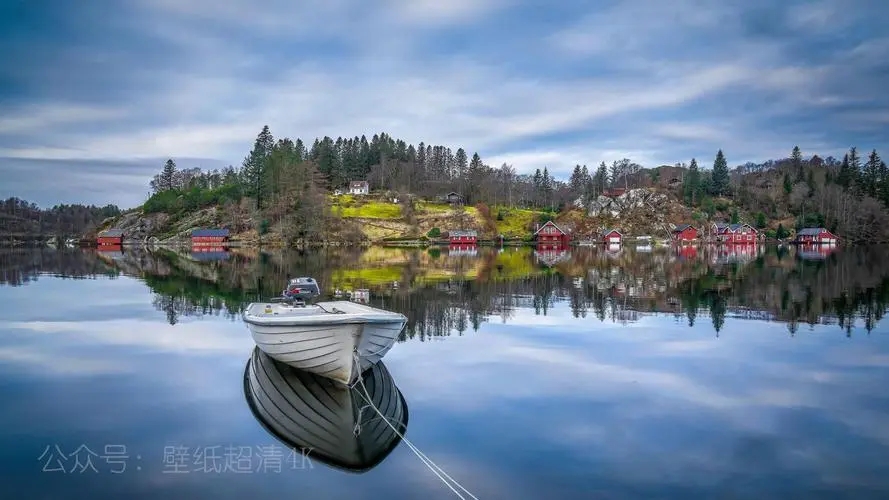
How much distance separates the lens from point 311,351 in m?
16.5

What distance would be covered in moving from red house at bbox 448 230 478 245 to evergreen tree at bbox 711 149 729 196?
8958 centimetres

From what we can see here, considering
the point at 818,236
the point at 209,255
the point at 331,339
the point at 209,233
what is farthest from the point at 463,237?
the point at 331,339

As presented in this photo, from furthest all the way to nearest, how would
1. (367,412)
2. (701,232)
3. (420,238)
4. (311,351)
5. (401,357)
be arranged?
(701,232)
(420,238)
(401,357)
(311,351)
(367,412)

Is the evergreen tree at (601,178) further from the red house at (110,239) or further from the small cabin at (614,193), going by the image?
the red house at (110,239)

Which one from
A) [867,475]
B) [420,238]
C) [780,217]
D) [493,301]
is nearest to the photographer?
[867,475]

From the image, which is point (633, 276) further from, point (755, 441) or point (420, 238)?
point (420, 238)

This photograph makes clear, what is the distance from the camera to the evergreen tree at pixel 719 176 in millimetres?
181000

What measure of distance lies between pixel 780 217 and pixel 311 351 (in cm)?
18547

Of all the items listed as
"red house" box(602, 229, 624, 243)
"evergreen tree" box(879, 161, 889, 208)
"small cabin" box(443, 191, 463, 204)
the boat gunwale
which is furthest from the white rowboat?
"evergreen tree" box(879, 161, 889, 208)

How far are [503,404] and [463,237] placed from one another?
386ft

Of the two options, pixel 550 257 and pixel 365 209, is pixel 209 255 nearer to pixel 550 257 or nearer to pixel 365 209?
pixel 550 257

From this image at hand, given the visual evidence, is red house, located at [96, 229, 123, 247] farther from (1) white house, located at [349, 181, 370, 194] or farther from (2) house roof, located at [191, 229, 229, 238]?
(1) white house, located at [349, 181, 370, 194]

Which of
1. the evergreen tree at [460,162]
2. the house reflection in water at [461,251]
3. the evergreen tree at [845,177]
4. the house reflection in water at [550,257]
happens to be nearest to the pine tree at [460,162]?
the evergreen tree at [460,162]

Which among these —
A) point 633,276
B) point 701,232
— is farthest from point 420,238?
point 633,276
